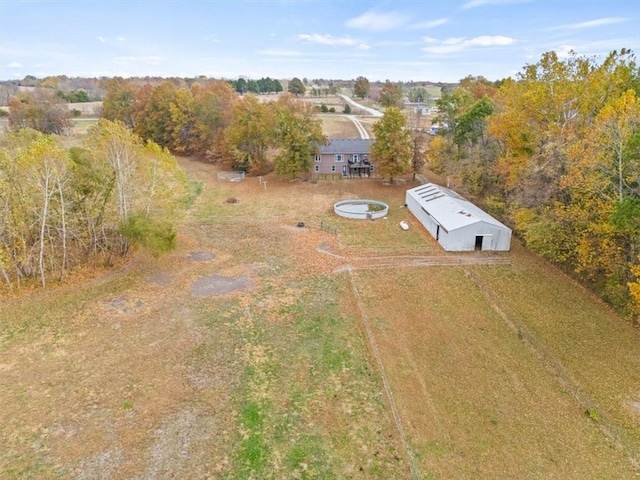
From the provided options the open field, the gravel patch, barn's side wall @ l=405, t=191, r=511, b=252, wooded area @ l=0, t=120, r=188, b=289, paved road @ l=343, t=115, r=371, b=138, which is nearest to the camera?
the open field

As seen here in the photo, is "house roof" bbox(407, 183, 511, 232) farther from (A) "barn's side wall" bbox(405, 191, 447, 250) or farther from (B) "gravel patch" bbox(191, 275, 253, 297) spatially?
(B) "gravel patch" bbox(191, 275, 253, 297)

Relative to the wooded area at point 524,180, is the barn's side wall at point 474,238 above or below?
below

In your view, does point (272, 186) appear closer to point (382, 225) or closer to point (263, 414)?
point (382, 225)

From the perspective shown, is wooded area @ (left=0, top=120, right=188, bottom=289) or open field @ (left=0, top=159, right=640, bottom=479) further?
wooded area @ (left=0, top=120, right=188, bottom=289)

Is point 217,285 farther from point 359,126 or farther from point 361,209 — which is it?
point 359,126

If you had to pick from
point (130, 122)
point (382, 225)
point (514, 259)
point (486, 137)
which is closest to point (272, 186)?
point (382, 225)

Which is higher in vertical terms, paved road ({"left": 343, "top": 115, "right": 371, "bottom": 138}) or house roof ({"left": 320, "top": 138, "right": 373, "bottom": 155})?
paved road ({"left": 343, "top": 115, "right": 371, "bottom": 138})

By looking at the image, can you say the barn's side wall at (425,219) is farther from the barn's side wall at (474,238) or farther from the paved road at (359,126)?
the paved road at (359,126)

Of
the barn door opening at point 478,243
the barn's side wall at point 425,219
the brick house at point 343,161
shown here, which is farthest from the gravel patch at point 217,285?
the brick house at point 343,161

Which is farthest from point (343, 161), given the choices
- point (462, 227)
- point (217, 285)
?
point (217, 285)

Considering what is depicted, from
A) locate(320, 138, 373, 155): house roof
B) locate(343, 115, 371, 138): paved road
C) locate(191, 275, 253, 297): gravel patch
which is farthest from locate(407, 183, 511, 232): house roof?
locate(343, 115, 371, 138): paved road
